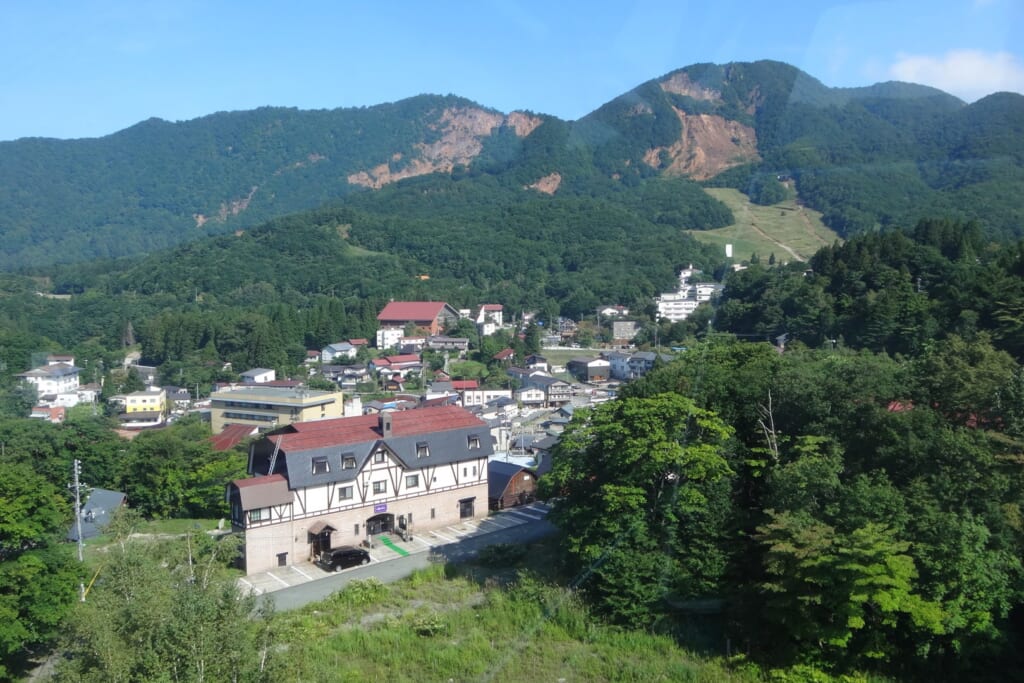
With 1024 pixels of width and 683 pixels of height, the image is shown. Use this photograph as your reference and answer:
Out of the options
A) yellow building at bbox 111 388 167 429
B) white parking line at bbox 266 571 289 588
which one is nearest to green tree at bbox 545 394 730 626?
white parking line at bbox 266 571 289 588

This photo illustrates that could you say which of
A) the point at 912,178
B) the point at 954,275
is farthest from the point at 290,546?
the point at 912,178

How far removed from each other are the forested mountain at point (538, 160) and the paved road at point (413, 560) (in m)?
19.9

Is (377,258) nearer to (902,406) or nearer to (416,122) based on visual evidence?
(902,406)

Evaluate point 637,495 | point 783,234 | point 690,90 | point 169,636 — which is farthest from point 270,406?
point 690,90

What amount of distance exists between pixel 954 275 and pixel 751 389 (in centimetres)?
841

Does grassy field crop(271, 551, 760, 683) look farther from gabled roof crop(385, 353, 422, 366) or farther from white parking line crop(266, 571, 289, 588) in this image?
gabled roof crop(385, 353, 422, 366)

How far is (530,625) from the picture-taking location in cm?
704

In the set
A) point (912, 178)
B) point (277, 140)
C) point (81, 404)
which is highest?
point (277, 140)

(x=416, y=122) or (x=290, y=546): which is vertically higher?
(x=416, y=122)

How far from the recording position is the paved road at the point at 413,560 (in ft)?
26.6

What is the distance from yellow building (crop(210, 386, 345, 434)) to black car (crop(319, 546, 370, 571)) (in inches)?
355

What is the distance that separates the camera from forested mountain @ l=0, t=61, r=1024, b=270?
103 feet

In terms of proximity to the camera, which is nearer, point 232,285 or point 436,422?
point 436,422

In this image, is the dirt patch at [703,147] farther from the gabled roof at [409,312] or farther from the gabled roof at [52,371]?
the gabled roof at [52,371]
